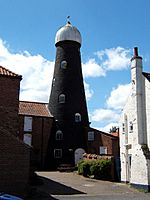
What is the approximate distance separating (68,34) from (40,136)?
50.5 feet

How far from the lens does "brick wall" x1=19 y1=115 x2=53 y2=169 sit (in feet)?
139

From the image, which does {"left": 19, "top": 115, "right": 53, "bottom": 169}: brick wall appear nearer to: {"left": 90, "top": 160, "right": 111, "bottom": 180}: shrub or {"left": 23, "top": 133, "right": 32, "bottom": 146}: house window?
{"left": 23, "top": 133, "right": 32, "bottom": 146}: house window

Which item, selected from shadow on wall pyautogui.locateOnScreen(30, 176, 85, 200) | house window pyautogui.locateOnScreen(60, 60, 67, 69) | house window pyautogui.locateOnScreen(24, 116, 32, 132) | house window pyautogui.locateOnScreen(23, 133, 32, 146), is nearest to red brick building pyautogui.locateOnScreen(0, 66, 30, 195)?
shadow on wall pyautogui.locateOnScreen(30, 176, 85, 200)

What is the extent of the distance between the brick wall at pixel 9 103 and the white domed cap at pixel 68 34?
25599 mm

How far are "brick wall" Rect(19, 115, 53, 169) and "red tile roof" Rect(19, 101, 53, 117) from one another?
946 millimetres

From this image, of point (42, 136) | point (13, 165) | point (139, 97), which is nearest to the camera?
point (13, 165)

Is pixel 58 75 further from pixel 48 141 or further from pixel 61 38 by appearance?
pixel 48 141

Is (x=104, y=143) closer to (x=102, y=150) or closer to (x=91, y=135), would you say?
(x=102, y=150)

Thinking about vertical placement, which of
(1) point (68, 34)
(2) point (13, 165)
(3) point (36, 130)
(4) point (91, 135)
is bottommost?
(2) point (13, 165)

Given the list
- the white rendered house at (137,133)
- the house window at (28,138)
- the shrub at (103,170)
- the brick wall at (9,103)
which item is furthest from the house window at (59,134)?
the brick wall at (9,103)

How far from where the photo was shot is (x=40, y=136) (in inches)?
1692

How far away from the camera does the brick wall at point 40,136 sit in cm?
4234

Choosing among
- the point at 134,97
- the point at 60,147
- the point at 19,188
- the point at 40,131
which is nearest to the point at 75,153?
the point at 60,147

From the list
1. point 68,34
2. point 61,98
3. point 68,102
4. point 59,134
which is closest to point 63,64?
point 68,34
